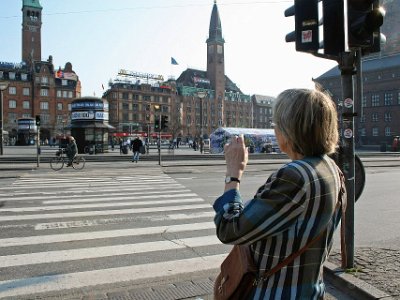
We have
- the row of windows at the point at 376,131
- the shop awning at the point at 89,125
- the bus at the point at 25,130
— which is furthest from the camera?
the row of windows at the point at 376,131

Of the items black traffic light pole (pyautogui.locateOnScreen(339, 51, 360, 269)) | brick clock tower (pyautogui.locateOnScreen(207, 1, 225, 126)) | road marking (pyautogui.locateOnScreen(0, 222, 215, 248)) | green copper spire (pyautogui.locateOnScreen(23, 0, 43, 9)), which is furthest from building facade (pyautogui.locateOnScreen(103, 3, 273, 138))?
black traffic light pole (pyautogui.locateOnScreen(339, 51, 360, 269))

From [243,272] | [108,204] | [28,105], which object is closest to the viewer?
[243,272]

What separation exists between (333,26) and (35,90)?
316 feet

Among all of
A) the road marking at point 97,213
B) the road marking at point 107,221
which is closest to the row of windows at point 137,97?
the road marking at point 97,213

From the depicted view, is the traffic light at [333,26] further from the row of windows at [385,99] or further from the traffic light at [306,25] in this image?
the row of windows at [385,99]

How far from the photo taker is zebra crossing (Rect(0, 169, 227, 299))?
4633 millimetres

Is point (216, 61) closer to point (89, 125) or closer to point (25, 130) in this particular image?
point (25, 130)

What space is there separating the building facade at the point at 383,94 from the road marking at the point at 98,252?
8007 centimetres

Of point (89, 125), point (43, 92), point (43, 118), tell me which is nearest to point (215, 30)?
point (43, 92)

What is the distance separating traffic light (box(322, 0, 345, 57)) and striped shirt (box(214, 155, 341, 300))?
3.01 m

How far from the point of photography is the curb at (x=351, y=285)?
151 inches

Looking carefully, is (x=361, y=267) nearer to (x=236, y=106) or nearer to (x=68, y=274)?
(x=68, y=274)

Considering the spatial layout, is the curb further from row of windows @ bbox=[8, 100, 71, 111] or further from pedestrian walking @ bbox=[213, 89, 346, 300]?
row of windows @ bbox=[8, 100, 71, 111]

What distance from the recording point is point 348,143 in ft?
14.9
